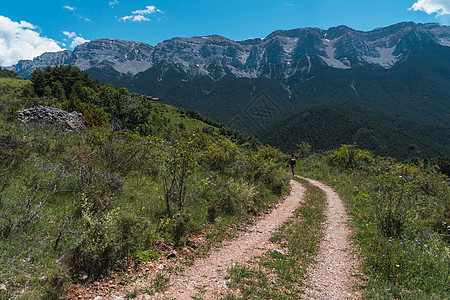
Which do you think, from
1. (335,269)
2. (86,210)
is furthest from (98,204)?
(335,269)

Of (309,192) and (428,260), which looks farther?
(309,192)

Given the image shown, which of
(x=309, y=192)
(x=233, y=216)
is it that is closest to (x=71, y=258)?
(x=233, y=216)

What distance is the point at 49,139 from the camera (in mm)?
11344

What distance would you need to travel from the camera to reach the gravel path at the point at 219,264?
15.2 feet

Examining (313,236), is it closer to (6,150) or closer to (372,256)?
(372,256)

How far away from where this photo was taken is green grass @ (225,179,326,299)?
4.76 metres

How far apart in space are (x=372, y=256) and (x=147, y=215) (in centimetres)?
731

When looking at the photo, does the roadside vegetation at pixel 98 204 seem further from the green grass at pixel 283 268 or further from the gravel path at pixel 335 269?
the gravel path at pixel 335 269

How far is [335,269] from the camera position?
6.00 meters

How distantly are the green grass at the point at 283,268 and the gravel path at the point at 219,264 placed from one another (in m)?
0.34

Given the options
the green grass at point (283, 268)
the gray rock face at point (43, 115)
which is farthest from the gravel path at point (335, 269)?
the gray rock face at point (43, 115)

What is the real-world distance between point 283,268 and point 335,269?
157 centimetres

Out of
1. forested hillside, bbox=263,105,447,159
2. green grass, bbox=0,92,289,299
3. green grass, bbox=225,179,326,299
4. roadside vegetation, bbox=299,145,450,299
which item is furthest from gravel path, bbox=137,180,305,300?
forested hillside, bbox=263,105,447,159

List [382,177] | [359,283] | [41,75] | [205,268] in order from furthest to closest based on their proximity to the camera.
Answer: [41,75], [382,177], [205,268], [359,283]
